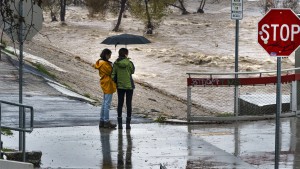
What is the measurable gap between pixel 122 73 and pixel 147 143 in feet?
6.18

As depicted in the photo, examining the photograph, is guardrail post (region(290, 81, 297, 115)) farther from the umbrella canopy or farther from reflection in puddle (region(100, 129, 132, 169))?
reflection in puddle (region(100, 129, 132, 169))

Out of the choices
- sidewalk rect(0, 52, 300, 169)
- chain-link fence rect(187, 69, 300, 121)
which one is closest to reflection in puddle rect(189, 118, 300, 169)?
sidewalk rect(0, 52, 300, 169)

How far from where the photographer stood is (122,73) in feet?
56.1

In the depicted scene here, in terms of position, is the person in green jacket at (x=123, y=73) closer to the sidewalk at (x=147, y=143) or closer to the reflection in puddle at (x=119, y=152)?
the reflection in puddle at (x=119, y=152)

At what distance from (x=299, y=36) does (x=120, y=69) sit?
18.2 feet

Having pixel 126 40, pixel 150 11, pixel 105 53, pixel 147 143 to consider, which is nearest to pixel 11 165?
pixel 147 143

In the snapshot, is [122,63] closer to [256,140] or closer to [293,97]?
[256,140]

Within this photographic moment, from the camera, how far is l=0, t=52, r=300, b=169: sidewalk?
14.1 meters

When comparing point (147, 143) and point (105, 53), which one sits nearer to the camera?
point (147, 143)

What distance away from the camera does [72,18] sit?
77875 mm

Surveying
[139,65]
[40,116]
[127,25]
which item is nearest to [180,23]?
[127,25]

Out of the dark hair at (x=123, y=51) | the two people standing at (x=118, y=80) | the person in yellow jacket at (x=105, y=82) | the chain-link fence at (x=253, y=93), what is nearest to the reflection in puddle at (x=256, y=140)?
the chain-link fence at (x=253, y=93)

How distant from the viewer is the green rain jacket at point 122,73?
674 inches

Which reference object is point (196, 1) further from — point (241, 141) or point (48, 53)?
point (241, 141)
